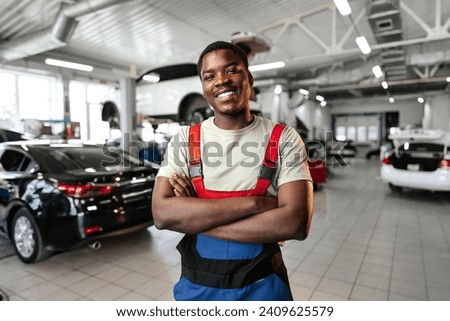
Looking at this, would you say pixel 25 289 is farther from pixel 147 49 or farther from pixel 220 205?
pixel 147 49

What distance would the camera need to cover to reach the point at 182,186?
1032 millimetres

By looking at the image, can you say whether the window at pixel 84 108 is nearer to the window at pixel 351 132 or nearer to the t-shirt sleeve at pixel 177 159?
the t-shirt sleeve at pixel 177 159

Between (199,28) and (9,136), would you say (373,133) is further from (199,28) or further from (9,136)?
(9,136)

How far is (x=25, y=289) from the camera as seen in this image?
2367mm

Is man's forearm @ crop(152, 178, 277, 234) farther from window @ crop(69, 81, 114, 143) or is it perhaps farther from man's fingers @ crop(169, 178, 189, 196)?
window @ crop(69, 81, 114, 143)

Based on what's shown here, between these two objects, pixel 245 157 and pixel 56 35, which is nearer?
pixel 245 157

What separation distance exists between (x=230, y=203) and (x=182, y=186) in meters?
0.19

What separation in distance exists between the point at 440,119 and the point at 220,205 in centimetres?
1682

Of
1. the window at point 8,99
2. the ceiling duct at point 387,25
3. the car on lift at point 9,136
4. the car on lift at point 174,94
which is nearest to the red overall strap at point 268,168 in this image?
the car on lift at point 174,94

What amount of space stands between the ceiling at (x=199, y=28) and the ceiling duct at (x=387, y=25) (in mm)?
16

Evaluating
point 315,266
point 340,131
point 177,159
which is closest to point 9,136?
point 315,266

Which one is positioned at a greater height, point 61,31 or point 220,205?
point 61,31

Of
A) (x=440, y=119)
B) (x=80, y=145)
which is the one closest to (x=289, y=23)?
(x=80, y=145)

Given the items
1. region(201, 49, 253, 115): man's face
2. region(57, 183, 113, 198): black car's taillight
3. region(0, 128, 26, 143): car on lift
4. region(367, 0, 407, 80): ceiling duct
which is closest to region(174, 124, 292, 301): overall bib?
region(201, 49, 253, 115): man's face
